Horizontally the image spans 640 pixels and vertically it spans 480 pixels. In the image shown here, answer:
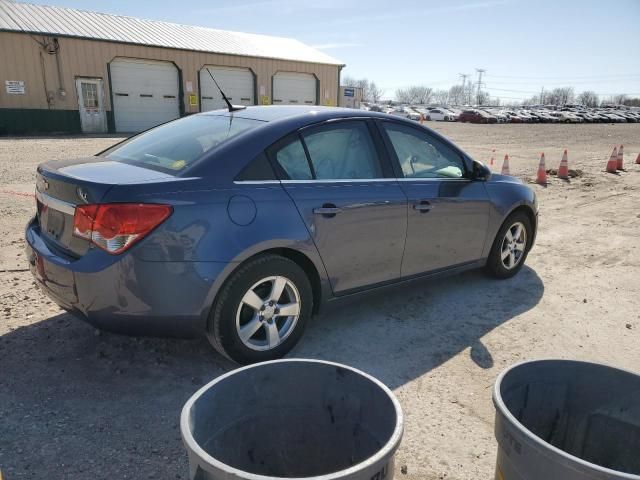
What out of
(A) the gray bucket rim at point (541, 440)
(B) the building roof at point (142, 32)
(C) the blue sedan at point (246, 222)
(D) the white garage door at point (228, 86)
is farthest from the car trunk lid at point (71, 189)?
(D) the white garage door at point (228, 86)

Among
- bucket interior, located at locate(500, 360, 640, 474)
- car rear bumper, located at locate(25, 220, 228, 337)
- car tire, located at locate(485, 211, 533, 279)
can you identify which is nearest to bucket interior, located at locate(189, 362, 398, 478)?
bucket interior, located at locate(500, 360, 640, 474)

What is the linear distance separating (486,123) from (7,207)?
1777 inches

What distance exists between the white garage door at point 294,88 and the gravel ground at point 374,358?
24377mm

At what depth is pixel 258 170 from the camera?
3.15m

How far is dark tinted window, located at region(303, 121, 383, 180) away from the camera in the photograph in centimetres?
347

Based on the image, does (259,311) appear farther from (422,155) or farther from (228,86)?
(228,86)

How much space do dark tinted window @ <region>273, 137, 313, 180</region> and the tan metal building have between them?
75.5 ft

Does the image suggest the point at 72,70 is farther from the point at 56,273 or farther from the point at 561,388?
the point at 561,388

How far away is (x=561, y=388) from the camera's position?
1928mm

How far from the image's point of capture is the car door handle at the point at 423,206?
12.8 feet

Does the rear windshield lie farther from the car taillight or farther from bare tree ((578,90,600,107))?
bare tree ((578,90,600,107))

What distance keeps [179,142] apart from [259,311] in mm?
1276

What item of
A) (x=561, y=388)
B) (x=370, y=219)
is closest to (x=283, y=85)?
(x=370, y=219)

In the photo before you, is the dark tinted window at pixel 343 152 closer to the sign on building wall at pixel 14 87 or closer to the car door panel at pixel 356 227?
the car door panel at pixel 356 227
